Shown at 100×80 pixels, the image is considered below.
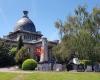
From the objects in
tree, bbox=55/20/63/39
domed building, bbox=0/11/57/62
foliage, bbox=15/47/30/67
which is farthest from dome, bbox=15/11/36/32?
tree, bbox=55/20/63/39

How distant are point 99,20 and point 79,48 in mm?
5701

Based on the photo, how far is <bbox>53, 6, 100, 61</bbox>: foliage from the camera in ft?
158

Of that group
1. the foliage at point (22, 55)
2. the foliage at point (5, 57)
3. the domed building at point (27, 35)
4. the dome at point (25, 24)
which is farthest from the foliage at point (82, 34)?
Answer: the dome at point (25, 24)

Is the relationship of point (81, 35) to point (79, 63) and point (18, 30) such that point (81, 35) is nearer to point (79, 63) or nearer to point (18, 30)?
point (79, 63)

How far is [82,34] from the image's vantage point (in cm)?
4816

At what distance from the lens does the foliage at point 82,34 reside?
48.2 metres

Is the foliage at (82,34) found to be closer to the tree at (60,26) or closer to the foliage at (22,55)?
the tree at (60,26)

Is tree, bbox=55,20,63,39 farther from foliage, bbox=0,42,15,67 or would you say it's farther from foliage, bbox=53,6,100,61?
foliage, bbox=0,42,15,67

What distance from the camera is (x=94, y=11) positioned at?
4956cm

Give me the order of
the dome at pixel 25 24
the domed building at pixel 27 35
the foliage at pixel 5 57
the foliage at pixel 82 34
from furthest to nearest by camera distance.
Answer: the dome at pixel 25 24
the domed building at pixel 27 35
the foliage at pixel 5 57
the foliage at pixel 82 34

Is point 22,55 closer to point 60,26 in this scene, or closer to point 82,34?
point 60,26

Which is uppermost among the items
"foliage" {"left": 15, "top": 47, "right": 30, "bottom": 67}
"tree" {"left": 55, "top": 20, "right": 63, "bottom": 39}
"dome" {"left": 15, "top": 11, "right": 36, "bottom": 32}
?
"dome" {"left": 15, "top": 11, "right": 36, "bottom": 32}

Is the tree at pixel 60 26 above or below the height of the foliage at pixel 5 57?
above

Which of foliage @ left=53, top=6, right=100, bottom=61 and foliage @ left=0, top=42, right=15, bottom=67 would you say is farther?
foliage @ left=0, top=42, right=15, bottom=67
